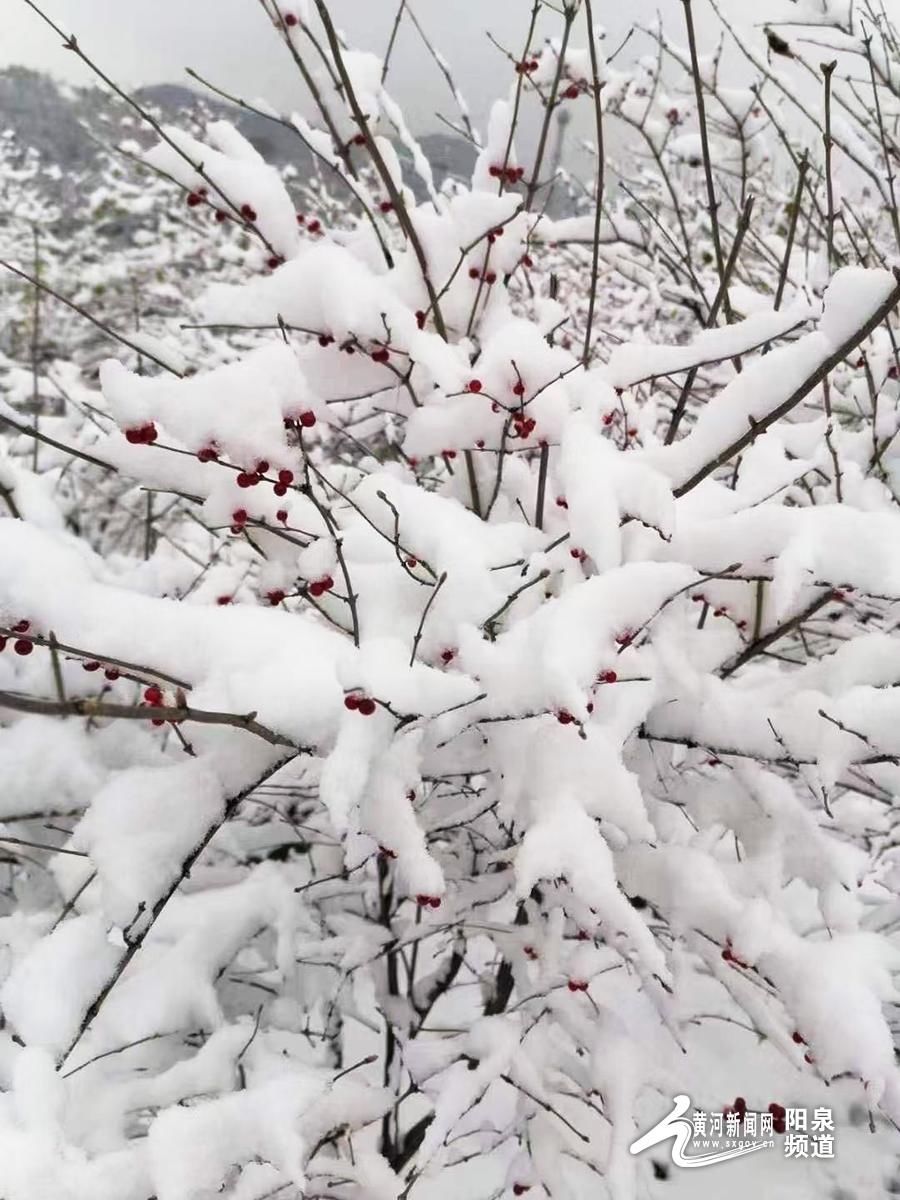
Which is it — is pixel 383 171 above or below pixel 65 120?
below

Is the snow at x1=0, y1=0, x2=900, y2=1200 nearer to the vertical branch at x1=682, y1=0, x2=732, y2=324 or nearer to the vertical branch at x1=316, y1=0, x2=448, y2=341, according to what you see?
the vertical branch at x1=316, y1=0, x2=448, y2=341

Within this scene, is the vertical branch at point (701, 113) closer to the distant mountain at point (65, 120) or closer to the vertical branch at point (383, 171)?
the vertical branch at point (383, 171)

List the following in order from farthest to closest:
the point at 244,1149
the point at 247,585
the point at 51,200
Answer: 1. the point at 51,200
2. the point at 247,585
3. the point at 244,1149

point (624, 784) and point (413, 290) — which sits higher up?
point (413, 290)

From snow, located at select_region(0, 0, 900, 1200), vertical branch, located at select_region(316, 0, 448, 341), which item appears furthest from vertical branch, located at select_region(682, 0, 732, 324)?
vertical branch, located at select_region(316, 0, 448, 341)

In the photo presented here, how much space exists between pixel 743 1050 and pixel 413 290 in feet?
10.6

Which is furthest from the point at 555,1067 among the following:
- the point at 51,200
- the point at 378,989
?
the point at 51,200

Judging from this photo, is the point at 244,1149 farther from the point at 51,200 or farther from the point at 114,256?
Result: the point at 51,200

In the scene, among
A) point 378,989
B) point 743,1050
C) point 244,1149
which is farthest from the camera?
point 743,1050

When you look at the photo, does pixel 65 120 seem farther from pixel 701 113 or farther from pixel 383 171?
pixel 701 113

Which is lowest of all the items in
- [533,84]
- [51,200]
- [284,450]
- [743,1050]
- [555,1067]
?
[743,1050]

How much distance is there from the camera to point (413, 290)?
1604mm

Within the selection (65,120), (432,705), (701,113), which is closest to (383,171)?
(701,113)

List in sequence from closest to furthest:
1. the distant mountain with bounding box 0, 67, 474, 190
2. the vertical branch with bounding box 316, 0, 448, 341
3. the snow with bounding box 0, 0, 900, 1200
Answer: the snow with bounding box 0, 0, 900, 1200 → the vertical branch with bounding box 316, 0, 448, 341 → the distant mountain with bounding box 0, 67, 474, 190
